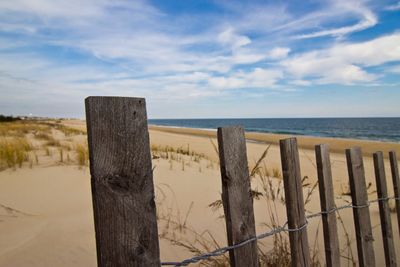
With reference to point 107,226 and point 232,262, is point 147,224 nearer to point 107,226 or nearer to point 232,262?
point 107,226

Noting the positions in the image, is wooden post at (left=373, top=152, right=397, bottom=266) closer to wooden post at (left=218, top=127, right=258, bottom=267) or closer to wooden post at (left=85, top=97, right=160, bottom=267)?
wooden post at (left=218, top=127, right=258, bottom=267)

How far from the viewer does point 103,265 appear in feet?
3.81

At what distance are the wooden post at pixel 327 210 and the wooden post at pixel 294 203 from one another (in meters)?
0.30

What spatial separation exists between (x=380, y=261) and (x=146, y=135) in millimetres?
3363

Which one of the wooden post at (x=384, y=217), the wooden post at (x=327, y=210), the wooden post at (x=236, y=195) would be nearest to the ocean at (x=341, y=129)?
the wooden post at (x=236, y=195)

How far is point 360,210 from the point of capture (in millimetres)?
2584

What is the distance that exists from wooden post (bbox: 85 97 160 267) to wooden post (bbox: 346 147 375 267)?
182cm

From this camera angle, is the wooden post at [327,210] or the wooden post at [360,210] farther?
the wooden post at [360,210]

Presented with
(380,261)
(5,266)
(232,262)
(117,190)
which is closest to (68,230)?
(5,266)

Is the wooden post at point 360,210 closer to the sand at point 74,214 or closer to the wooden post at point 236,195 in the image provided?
the sand at point 74,214

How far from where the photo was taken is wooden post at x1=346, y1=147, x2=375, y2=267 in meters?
2.54

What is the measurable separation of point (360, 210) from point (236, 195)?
1.42 metres

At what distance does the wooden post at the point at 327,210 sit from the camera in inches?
88.9

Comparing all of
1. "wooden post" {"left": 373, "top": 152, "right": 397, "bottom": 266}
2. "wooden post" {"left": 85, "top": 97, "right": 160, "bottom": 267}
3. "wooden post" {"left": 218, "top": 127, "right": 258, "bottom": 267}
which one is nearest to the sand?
"wooden post" {"left": 373, "top": 152, "right": 397, "bottom": 266}
